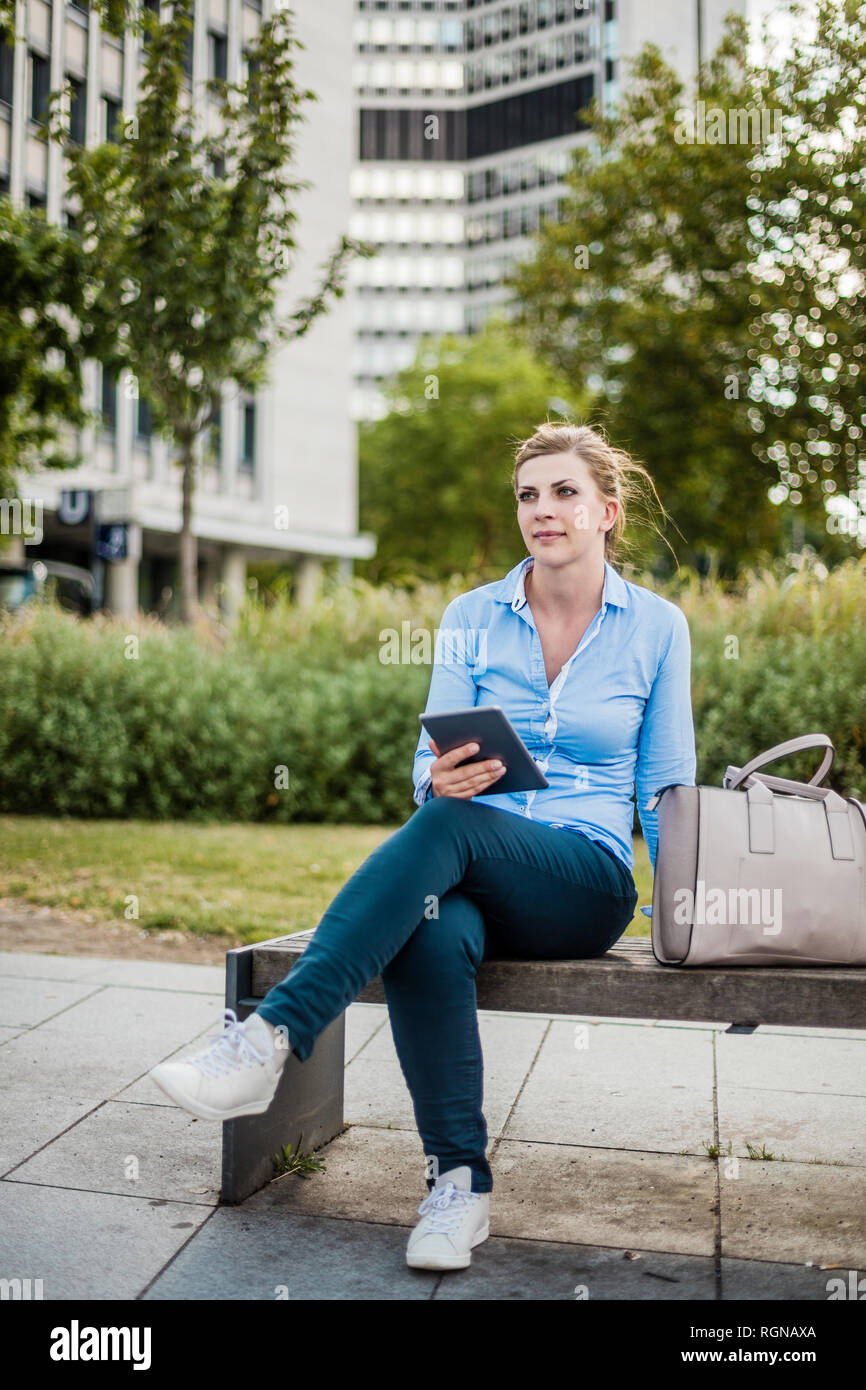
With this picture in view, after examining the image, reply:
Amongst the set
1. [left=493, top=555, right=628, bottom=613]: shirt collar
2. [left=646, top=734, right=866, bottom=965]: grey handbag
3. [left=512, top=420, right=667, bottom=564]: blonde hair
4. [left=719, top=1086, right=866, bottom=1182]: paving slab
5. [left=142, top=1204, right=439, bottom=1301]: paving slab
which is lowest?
[left=719, top=1086, right=866, bottom=1182]: paving slab

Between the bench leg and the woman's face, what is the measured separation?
4.12 feet

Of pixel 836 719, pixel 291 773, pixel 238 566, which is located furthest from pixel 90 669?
pixel 238 566

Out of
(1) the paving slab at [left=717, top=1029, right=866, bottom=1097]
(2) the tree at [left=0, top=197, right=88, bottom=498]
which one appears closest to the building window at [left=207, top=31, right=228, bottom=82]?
(2) the tree at [left=0, top=197, right=88, bottom=498]

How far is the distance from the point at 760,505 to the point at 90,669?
998 cm

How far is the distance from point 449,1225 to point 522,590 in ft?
5.15

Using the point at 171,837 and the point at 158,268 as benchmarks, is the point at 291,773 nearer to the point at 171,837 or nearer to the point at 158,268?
the point at 171,837

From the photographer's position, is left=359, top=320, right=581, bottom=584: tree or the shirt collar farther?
left=359, top=320, right=581, bottom=584: tree

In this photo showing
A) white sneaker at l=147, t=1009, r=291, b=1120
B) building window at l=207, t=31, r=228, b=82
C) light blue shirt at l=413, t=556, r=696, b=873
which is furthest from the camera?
building window at l=207, t=31, r=228, b=82

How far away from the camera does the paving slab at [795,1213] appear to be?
2871 mm

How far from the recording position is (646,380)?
16812mm

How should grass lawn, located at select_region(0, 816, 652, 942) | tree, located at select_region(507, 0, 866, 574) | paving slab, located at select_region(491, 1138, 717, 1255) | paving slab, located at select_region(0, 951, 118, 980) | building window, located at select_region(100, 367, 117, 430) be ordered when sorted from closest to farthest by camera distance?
1. paving slab, located at select_region(491, 1138, 717, 1255)
2. paving slab, located at select_region(0, 951, 118, 980)
3. grass lawn, located at select_region(0, 816, 652, 942)
4. tree, located at select_region(507, 0, 866, 574)
5. building window, located at select_region(100, 367, 117, 430)

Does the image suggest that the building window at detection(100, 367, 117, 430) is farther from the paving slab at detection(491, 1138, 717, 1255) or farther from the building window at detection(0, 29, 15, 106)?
the paving slab at detection(491, 1138, 717, 1255)

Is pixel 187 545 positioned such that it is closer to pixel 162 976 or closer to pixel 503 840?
pixel 162 976

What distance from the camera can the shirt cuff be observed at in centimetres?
309
